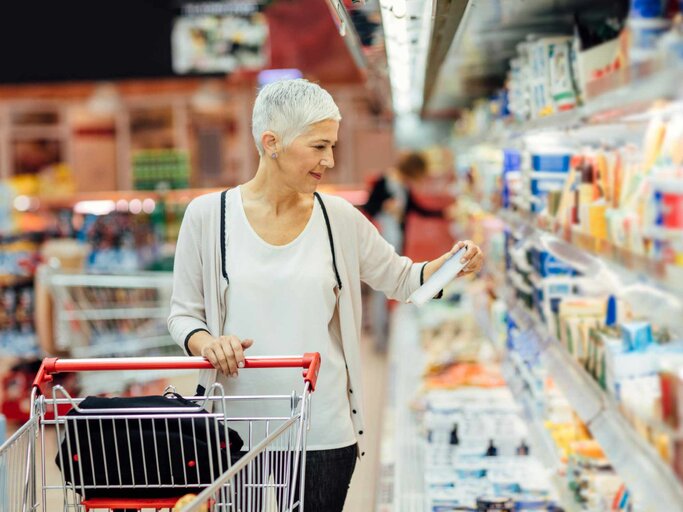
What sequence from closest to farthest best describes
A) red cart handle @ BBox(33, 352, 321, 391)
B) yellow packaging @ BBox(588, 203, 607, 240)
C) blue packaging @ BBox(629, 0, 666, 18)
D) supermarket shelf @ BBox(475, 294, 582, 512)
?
blue packaging @ BBox(629, 0, 666, 18) < red cart handle @ BBox(33, 352, 321, 391) < yellow packaging @ BBox(588, 203, 607, 240) < supermarket shelf @ BBox(475, 294, 582, 512)

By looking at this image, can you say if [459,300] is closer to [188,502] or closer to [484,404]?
[484,404]

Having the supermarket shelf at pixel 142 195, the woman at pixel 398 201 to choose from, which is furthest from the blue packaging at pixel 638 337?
the supermarket shelf at pixel 142 195

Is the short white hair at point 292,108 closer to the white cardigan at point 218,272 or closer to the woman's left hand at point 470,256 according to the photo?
the white cardigan at point 218,272

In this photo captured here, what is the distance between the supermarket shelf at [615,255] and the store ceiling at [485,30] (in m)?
0.66

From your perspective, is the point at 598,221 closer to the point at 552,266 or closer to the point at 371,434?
the point at 552,266

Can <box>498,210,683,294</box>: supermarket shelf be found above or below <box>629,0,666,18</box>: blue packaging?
below

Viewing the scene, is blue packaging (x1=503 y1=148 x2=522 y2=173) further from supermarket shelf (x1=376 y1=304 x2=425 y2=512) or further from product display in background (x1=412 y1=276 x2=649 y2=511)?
supermarket shelf (x1=376 y1=304 x2=425 y2=512)

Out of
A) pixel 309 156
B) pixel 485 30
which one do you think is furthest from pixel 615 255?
pixel 485 30

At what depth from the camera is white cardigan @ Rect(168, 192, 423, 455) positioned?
2549 millimetres

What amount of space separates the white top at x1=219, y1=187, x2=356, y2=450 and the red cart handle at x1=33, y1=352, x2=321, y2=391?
0.82ft

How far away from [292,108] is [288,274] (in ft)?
1.30

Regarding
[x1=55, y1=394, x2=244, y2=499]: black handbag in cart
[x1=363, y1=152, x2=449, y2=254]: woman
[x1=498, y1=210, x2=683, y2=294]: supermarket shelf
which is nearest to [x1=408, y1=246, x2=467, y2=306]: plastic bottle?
[x1=498, y1=210, x2=683, y2=294]: supermarket shelf

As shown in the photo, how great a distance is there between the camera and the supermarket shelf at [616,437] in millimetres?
1813

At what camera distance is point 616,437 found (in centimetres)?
220
